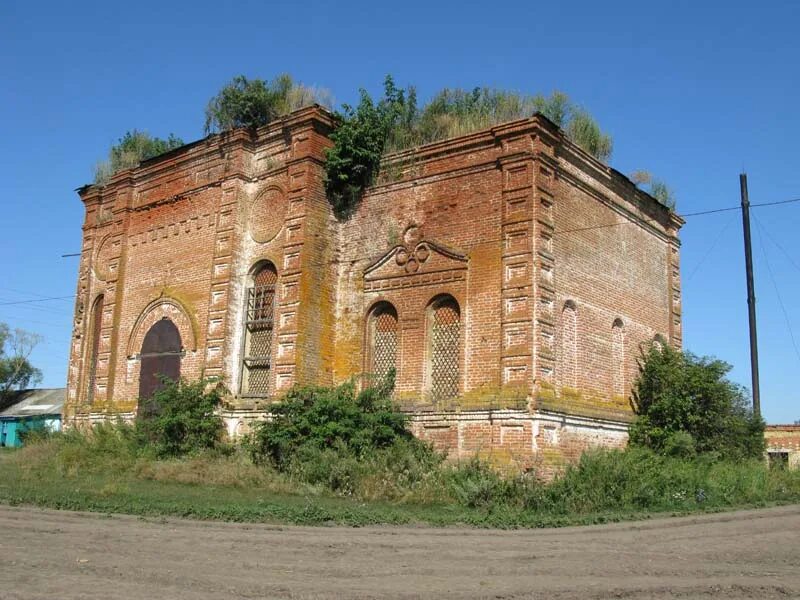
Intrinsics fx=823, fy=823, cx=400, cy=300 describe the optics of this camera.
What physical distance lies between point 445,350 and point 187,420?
19.0 ft

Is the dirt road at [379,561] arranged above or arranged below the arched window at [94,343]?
below

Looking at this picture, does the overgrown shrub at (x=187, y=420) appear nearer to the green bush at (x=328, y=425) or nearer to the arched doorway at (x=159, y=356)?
the green bush at (x=328, y=425)

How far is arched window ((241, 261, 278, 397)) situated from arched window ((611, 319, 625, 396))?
769 cm

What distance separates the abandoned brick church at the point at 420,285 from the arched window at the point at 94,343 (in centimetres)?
68

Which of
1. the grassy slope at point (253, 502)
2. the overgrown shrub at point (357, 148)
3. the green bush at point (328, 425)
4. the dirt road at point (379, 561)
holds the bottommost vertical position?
the dirt road at point (379, 561)

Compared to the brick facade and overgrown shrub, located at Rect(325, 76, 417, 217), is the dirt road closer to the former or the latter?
overgrown shrub, located at Rect(325, 76, 417, 217)

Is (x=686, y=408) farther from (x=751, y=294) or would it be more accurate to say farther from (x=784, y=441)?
(x=784, y=441)

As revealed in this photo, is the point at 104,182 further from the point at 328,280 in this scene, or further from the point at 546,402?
the point at 546,402

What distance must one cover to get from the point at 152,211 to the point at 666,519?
15491mm

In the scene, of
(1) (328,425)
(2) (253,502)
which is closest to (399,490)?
(1) (328,425)

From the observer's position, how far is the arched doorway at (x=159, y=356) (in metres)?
20.4

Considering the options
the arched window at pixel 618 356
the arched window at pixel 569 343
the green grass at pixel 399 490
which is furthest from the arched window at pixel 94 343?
the arched window at pixel 618 356

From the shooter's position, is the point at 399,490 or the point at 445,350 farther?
the point at 445,350

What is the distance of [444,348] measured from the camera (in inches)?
672
